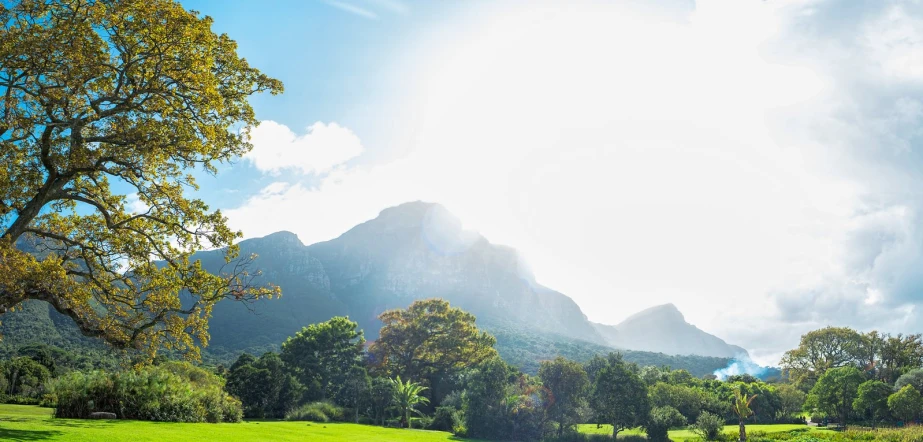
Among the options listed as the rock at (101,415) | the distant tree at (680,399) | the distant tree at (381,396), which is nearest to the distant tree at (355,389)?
the distant tree at (381,396)

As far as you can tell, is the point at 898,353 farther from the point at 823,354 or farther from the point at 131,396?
the point at 131,396

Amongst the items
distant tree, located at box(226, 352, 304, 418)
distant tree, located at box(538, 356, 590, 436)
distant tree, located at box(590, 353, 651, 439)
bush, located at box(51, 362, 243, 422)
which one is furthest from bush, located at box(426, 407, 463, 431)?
bush, located at box(51, 362, 243, 422)

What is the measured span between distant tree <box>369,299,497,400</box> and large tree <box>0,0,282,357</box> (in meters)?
47.3

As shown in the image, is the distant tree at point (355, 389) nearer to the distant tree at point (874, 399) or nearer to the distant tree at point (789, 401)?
the distant tree at point (874, 399)

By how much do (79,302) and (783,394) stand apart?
7860 cm

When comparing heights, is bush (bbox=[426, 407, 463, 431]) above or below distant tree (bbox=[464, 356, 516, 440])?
below

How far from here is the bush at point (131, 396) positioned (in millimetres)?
20828

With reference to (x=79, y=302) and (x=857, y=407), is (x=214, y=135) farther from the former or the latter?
(x=857, y=407)

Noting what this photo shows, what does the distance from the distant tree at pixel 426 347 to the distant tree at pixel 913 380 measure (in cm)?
4733

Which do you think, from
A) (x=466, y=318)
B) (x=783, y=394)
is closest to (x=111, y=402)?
(x=466, y=318)

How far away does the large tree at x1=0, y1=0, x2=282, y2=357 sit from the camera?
11172 millimetres

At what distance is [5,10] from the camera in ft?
36.6

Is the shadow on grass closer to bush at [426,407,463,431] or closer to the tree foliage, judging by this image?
bush at [426,407,463,431]

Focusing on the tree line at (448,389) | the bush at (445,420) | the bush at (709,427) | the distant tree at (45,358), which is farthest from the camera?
the distant tree at (45,358)
